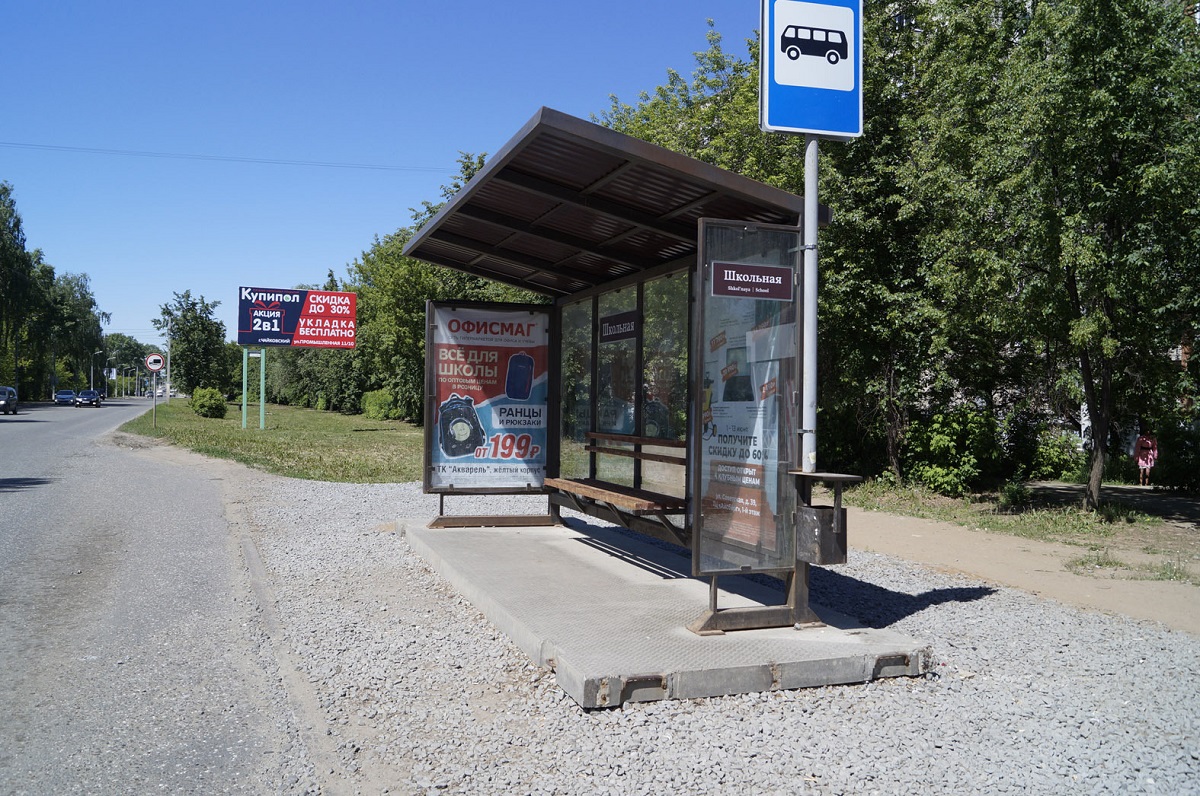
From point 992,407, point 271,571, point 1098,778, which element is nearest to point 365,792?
point 1098,778

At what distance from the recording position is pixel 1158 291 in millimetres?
11641

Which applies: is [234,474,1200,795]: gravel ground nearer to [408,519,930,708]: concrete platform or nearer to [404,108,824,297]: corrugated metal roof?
[408,519,930,708]: concrete platform

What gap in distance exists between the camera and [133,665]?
5.52 meters

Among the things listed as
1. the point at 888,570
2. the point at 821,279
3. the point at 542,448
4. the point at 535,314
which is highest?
the point at 821,279

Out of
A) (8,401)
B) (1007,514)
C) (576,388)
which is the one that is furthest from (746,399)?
(8,401)

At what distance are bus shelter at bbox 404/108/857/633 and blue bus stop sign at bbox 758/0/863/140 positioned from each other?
0.60m

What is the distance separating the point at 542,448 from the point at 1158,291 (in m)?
8.35

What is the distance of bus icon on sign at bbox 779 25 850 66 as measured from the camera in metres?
6.11

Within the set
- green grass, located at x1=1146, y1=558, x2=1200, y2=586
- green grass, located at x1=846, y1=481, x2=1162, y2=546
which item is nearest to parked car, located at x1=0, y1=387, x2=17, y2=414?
green grass, located at x1=846, y1=481, x2=1162, y2=546

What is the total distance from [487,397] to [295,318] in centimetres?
3145

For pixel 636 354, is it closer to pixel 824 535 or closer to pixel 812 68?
pixel 812 68

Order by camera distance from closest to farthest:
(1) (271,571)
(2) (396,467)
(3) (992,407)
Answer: (1) (271,571) → (3) (992,407) → (2) (396,467)

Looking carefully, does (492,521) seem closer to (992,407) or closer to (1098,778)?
(1098,778)

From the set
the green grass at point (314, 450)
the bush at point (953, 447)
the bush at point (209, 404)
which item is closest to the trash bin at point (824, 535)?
the bush at point (953, 447)
